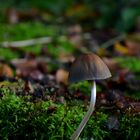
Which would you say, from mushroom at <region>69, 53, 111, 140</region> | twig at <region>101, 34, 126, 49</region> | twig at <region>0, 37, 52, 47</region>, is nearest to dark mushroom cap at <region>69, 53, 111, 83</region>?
mushroom at <region>69, 53, 111, 140</region>

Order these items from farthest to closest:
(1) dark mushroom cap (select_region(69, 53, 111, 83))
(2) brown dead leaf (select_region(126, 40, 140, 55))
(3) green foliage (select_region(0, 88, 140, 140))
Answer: (2) brown dead leaf (select_region(126, 40, 140, 55)) → (3) green foliage (select_region(0, 88, 140, 140)) → (1) dark mushroom cap (select_region(69, 53, 111, 83))

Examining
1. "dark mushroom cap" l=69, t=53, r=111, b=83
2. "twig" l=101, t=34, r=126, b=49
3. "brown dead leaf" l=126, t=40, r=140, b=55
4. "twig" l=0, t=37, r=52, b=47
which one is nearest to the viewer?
"dark mushroom cap" l=69, t=53, r=111, b=83

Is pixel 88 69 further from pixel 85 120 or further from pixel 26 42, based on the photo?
pixel 26 42

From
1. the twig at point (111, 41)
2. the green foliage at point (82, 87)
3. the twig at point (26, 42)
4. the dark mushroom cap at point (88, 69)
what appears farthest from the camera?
the twig at point (111, 41)

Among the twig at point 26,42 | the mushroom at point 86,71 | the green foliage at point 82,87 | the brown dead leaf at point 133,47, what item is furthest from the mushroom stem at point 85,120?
the brown dead leaf at point 133,47

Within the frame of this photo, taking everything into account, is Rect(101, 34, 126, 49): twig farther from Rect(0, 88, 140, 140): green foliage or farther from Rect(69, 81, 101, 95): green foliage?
Rect(0, 88, 140, 140): green foliage

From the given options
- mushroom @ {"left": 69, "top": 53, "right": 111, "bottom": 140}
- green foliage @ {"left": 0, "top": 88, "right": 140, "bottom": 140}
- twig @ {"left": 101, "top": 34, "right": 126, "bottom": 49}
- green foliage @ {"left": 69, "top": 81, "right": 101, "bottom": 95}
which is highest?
twig @ {"left": 101, "top": 34, "right": 126, "bottom": 49}

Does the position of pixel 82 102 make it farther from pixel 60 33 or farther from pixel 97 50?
pixel 60 33

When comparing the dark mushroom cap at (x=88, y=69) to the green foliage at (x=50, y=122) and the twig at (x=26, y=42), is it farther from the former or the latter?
the twig at (x=26, y=42)

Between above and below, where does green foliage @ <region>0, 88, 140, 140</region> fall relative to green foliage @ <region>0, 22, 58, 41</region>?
below
